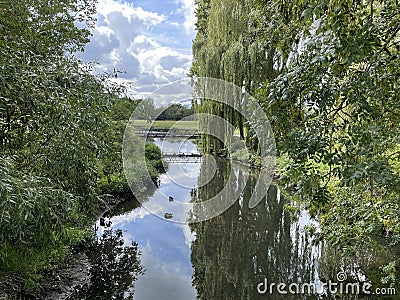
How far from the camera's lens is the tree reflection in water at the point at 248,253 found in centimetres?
425

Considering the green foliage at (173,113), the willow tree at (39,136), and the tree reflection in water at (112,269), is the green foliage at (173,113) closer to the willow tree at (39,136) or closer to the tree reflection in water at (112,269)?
the tree reflection in water at (112,269)

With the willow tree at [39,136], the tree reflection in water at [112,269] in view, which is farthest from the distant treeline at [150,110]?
the willow tree at [39,136]

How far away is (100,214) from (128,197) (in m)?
1.70

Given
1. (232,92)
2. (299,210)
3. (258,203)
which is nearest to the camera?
(299,210)

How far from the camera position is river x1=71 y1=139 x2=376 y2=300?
13.7ft

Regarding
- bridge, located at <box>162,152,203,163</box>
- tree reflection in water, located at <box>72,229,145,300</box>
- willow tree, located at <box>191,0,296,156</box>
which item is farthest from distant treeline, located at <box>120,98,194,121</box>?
bridge, located at <box>162,152,203,163</box>

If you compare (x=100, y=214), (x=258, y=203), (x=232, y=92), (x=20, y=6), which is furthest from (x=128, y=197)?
(x=20, y=6)

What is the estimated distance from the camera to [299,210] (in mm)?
7125

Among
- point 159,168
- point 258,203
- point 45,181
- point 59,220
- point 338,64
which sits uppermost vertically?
point 159,168

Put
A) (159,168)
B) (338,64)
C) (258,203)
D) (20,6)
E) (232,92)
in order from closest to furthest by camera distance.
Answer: (338,64)
(20,6)
(258,203)
(232,92)
(159,168)

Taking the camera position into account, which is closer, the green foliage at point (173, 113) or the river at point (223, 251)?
the river at point (223, 251)

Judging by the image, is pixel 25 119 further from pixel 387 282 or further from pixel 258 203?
pixel 258 203

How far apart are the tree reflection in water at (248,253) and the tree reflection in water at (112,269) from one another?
0.85 m

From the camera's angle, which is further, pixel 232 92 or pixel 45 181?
pixel 232 92
